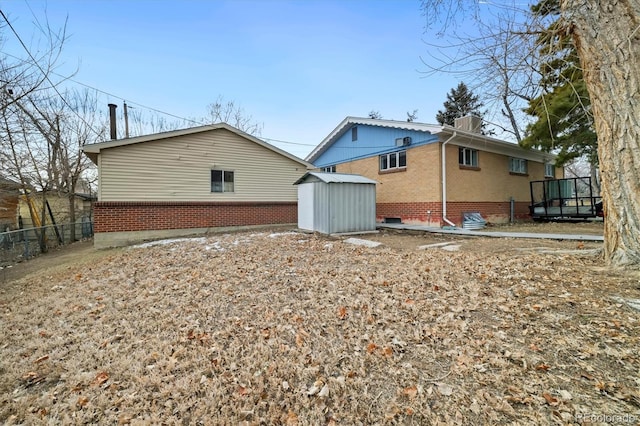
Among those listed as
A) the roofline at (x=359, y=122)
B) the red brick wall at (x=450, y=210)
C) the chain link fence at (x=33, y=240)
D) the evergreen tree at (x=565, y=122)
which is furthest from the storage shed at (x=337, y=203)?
the chain link fence at (x=33, y=240)

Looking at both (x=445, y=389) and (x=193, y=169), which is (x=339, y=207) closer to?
(x=193, y=169)

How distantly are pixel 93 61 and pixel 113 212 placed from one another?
189 inches

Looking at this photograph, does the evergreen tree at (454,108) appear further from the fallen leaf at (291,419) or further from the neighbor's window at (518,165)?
the fallen leaf at (291,419)

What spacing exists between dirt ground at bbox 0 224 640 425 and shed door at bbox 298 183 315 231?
5.39m

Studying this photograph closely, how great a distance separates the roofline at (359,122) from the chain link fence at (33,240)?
13.6 m

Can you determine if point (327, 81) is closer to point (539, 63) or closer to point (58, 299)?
point (539, 63)

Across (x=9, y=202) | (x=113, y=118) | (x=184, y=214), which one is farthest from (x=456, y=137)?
(x=9, y=202)

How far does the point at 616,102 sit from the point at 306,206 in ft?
27.2

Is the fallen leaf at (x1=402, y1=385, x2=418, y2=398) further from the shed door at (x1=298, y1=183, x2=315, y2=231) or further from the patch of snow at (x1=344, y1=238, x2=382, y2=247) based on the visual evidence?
the shed door at (x1=298, y1=183, x2=315, y2=231)

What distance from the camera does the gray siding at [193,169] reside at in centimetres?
995

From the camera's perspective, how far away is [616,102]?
12.1 feet

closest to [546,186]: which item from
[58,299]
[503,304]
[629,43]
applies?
[629,43]

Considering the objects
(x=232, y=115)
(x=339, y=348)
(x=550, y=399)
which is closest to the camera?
(x=550, y=399)

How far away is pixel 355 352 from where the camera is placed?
101 inches
